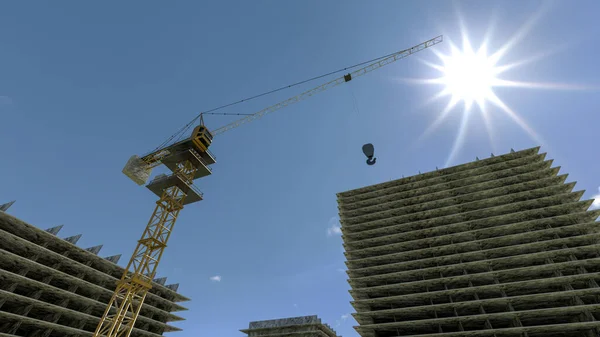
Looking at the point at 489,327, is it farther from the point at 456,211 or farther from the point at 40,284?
the point at 40,284

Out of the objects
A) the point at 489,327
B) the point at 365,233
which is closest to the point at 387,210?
the point at 365,233

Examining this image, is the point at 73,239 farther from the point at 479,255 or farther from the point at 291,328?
the point at 479,255

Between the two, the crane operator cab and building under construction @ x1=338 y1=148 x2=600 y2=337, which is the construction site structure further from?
the crane operator cab

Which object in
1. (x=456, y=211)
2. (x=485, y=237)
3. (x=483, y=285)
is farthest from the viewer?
(x=456, y=211)

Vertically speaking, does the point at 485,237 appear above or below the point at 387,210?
below

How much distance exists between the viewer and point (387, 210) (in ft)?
207

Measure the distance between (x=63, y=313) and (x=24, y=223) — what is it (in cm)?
1468

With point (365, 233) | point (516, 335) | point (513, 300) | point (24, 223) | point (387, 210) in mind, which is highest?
point (387, 210)

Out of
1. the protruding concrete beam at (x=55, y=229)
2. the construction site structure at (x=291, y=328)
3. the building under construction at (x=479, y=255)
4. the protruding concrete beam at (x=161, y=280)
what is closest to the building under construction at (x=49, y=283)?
the protruding concrete beam at (x=55, y=229)

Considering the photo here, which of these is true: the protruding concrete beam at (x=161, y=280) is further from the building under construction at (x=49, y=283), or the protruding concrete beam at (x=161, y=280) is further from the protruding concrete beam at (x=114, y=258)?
the protruding concrete beam at (x=114, y=258)

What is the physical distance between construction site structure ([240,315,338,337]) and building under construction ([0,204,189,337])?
77.2ft

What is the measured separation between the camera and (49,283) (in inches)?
1982

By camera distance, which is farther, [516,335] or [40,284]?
[40,284]

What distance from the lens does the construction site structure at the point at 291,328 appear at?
152ft
